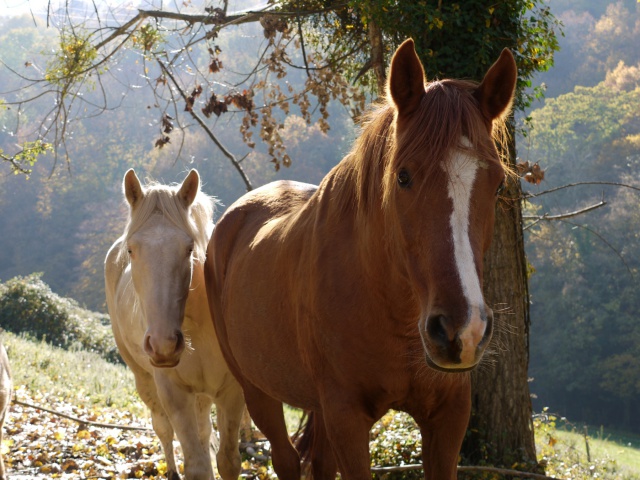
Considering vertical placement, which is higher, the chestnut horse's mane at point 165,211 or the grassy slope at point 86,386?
the chestnut horse's mane at point 165,211

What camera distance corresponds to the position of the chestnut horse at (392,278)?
226 cm

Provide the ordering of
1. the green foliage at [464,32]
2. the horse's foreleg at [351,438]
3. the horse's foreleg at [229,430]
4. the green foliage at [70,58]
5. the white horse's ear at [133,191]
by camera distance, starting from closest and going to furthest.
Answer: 1. the horse's foreleg at [351,438]
2. the white horse's ear at [133,191]
3. the horse's foreleg at [229,430]
4. the green foliage at [464,32]
5. the green foliage at [70,58]

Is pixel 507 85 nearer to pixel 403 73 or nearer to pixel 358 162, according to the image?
pixel 403 73

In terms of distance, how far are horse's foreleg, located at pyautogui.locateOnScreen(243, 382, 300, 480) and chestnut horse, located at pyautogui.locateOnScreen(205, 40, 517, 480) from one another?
25cm

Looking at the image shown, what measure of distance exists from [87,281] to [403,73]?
4469 centimetres

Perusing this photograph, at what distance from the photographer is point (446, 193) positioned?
7.57ft

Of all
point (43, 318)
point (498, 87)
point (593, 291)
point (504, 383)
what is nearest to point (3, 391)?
point (504, 383)

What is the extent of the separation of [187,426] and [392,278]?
224cm

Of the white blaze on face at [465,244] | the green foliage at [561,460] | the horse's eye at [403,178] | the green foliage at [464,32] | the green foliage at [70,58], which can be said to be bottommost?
the green foliage at [561,460]

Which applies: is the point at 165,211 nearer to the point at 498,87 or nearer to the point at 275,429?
the point at 275,429

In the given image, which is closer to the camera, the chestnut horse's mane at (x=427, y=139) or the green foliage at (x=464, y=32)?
the chestnut horse's mane at (x=427, y=139)

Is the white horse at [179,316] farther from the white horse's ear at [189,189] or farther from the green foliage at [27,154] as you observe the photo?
the green foliage at [27,154]

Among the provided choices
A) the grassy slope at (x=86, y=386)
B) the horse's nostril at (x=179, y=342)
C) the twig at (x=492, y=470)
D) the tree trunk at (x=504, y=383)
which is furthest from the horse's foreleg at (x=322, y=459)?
the grassy slope at (x=86, y=386)

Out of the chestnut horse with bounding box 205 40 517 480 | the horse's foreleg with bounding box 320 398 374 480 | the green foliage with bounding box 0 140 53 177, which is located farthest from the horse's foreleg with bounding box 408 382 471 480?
the green foliage with bounding box 0 140 53 177
